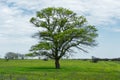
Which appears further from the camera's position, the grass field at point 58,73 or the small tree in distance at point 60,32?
the small tree in distance at point 60,32

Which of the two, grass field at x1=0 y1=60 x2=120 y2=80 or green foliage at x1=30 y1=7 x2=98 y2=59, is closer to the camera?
grass field at x1=0 y1=60 x2=120 y2=80

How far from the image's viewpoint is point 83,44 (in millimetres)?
75875

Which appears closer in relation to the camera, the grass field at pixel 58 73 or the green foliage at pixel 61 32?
the grass field at pixel 58 73

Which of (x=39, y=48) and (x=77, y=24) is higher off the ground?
(x=77, y=24)

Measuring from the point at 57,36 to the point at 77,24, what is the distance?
6.07 meters

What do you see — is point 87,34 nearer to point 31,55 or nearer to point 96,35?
Result: point 96,35

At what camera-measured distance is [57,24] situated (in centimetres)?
7562

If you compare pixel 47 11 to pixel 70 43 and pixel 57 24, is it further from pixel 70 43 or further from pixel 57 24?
pixel 70 43

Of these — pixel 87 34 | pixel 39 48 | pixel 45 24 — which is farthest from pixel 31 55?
pixel 87 34

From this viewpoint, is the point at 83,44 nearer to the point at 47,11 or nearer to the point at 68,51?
the point at 68,51

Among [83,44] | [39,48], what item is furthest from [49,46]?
[83,44]

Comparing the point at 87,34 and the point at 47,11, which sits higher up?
the point at 47,11

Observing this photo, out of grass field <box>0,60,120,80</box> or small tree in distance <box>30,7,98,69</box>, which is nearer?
grass field <box>0,60,120,80</box>

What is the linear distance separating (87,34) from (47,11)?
9.40 metres
